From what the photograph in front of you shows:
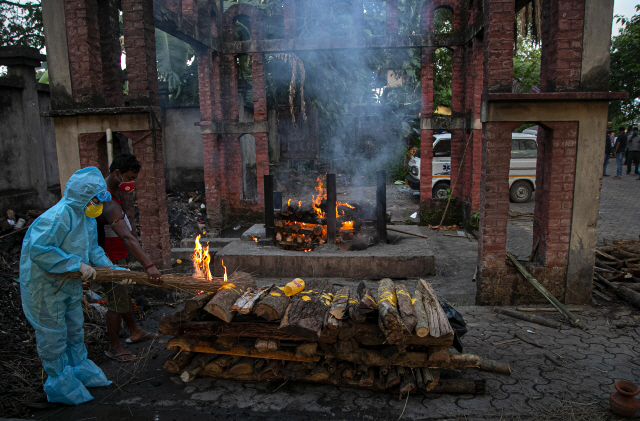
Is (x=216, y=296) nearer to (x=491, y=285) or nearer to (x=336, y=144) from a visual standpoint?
(x=491, y=285)

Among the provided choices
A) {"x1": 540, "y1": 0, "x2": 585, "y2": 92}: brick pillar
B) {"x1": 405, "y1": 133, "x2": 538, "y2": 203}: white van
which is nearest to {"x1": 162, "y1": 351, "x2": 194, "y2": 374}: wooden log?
{"x1": 540, "y1": 0, "x2": 585, "y2": 92}: brick pillar

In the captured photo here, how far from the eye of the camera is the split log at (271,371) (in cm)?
407

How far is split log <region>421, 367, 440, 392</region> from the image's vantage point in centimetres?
382

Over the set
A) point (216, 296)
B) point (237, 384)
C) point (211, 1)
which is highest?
point (211, 1)

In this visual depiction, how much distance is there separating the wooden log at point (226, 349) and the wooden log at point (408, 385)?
83 centimetres

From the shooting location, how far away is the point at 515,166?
49.1 ft

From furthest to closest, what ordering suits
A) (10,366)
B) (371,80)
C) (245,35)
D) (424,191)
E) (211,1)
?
(371,80)
(245,35)
(424,191)
(211,1)
(10,366)

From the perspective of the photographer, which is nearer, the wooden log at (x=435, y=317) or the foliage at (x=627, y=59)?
the wooden log at (x=435, y=317)

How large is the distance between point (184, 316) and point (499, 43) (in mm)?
5509

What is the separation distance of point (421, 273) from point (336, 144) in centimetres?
1597

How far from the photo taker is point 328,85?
54.5 feet

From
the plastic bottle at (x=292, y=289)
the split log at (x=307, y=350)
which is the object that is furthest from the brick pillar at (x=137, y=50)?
the split log at (x=307, y=350)

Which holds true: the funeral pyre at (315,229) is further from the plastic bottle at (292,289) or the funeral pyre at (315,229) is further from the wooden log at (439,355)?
the wooden log at (439,355)

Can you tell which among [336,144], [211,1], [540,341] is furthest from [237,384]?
[336,144]
